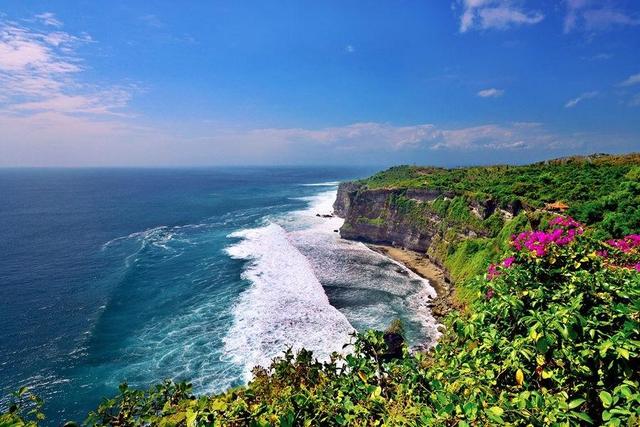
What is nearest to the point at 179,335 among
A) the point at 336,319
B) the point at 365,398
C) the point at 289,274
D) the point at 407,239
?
the point at 336,319

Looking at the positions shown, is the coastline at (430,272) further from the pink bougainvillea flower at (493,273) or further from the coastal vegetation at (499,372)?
the coastal vegetation at (499,372)

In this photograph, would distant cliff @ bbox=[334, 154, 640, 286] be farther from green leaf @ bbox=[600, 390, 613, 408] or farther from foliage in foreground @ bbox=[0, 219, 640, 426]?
green leaf @ bbox=[600, 390, 613, 408]

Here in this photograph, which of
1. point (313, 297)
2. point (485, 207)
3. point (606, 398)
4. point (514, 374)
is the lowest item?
point (313, 297)

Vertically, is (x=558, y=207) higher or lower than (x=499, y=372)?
lower

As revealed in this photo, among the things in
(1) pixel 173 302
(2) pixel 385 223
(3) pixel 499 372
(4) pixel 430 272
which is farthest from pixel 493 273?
(2) pixel 385 223

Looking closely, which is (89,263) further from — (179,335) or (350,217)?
(350,217)

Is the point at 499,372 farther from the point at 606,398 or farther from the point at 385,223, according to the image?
the point at 385,223
